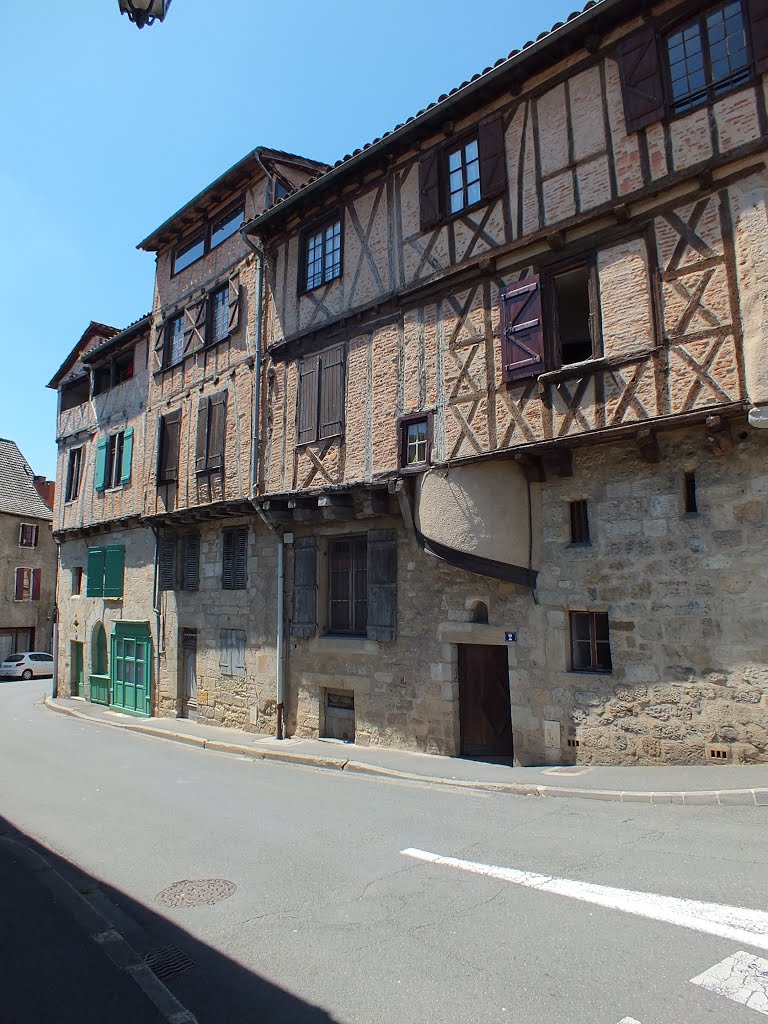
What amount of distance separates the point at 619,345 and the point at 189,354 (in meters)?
10.9

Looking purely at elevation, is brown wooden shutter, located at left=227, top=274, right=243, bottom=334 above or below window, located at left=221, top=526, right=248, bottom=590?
above

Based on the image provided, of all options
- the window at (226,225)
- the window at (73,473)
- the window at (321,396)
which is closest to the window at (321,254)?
the window at (321,396)

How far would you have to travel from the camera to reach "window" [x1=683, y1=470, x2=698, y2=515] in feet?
25.7

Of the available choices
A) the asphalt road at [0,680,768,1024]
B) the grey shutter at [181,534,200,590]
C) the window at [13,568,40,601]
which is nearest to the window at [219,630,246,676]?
the grey shutter at [181,534,200,590]

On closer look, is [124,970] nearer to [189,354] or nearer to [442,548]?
[442,548]

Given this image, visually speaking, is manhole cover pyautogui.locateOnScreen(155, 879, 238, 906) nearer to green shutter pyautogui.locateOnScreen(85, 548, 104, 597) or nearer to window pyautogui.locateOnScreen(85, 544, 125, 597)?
window pyautogui.locateOnScreen(85, 544, 125, 597)

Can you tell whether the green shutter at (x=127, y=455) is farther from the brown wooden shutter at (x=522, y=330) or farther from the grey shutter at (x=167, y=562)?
the brown wooden shutter at (x=522, y=330)

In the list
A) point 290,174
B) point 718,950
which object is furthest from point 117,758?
point 290,174

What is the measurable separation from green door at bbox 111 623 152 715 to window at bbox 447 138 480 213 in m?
12.4

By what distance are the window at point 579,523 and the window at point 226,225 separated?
34.5 ft

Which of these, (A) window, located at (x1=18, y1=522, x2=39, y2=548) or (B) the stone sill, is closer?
(B) the stone sill

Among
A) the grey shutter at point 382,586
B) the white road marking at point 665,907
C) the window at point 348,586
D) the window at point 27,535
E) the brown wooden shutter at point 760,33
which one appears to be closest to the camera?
the white road marking at point 665,907

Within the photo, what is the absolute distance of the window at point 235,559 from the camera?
14.0 meters

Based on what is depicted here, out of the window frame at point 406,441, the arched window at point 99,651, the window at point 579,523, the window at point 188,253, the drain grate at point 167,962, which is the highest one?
the window at point 188,253
